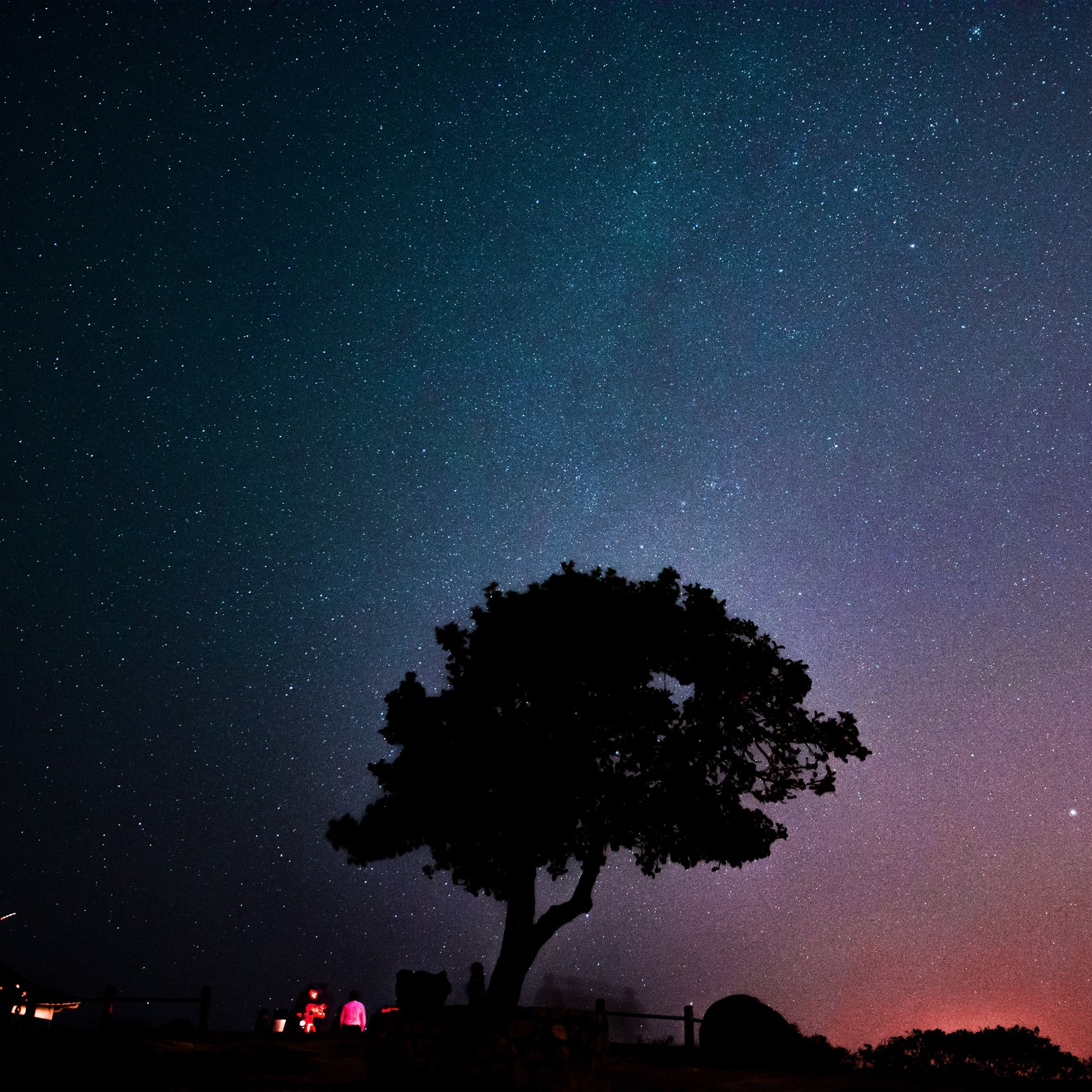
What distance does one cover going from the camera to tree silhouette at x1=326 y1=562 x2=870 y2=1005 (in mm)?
21000

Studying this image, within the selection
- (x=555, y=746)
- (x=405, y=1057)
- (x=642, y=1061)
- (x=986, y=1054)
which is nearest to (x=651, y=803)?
(x=555, y=746)

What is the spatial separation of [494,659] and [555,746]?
2692mm

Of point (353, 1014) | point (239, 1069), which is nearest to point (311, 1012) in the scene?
point (353, 1014)

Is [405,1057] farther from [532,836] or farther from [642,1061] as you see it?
[642,1061]

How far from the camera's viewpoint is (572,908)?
20.5 meters

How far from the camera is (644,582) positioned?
23.2 meters

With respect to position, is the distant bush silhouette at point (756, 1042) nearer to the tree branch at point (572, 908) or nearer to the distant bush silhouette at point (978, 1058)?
the distant bush silhouette at point (978, 1058)

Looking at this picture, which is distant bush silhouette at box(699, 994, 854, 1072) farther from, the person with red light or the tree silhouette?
the person with red light

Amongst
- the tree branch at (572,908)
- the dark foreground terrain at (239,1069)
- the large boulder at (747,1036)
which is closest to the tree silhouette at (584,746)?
the tree branch at (572,908)

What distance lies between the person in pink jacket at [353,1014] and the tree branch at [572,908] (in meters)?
9.26

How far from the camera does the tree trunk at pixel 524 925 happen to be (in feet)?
64.8

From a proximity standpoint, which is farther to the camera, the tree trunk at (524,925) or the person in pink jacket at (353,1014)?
the person in pink jacket at (353,1014)

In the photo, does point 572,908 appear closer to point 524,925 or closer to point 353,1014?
point 524,925

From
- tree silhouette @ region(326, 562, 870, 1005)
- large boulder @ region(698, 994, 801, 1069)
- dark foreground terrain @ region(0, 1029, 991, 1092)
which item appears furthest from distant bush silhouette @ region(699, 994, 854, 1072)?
tree silhouette @ region(326, 562, 870, 1005)
